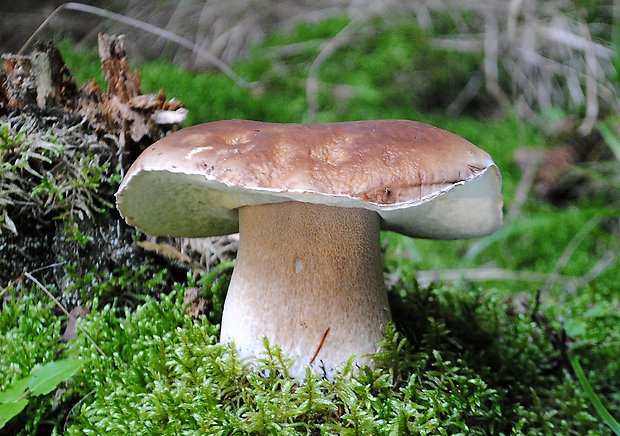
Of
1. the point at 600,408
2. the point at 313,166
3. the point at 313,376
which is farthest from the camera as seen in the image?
the point at 600,408

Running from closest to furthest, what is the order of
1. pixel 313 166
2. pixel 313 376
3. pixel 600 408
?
pixel 313 166 < pixel 313 376 < pixel 600 408

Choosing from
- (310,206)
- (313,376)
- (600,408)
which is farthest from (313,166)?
(600,408)

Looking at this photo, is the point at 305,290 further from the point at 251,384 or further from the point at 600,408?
the point at 600,408

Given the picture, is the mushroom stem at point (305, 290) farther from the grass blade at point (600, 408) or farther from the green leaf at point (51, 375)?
the grass blade at point (600, 408)

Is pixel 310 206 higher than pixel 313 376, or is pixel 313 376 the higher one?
pixel 310 206

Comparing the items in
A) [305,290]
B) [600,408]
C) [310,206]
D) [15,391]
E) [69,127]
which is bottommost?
[600,408]

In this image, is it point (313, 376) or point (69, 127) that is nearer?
point (313, 376)
